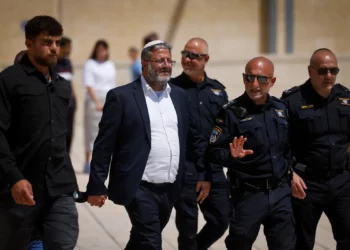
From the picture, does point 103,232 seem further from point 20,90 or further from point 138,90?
point 20,90

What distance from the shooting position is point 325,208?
6.50 metres

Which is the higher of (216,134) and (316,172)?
(216,134)

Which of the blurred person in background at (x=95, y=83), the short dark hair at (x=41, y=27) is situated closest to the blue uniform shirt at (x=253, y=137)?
the short dark hair at (x=41, y=27)

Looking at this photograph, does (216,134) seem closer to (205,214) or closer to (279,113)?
(279,113)

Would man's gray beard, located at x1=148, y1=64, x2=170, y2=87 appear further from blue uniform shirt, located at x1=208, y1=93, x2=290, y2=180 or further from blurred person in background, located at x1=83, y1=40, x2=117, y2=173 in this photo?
blurred person in background, located at x1=83, y1=40, x2=117, y2=173

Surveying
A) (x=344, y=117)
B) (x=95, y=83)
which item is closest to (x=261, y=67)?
(x=344, y=117)

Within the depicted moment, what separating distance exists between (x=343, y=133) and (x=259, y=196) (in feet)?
3.37

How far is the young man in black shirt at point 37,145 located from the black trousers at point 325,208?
6.40ft

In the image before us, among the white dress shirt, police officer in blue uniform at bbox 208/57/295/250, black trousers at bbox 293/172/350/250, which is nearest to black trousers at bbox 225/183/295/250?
police officer in blue uniform at bbox 208/57/295/250

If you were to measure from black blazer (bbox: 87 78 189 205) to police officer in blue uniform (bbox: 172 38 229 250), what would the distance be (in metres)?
1.02

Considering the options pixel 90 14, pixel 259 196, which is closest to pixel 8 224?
pixel 259 196

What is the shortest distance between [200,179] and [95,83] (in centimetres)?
582

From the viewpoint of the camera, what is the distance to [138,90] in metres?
5.91

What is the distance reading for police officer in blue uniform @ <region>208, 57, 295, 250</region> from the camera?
234 inches
